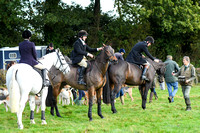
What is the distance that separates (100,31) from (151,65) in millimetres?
17219

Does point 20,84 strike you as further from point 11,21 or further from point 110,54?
point 11,21

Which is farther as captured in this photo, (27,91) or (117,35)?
(117,35)

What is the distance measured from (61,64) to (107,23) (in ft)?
68.5

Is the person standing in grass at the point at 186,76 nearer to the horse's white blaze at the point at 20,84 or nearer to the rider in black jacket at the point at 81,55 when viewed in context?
the rider in black jacket at the point at 81,55

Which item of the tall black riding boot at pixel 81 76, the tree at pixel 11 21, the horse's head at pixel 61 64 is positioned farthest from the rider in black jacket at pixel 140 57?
the tree at pixel 11 21

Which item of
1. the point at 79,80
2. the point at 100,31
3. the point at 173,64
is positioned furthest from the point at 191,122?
the point at 100,31

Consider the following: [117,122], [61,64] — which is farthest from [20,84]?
[117,122]

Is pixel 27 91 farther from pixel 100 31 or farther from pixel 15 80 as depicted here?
pixel 100 31

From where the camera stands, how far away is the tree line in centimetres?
2662

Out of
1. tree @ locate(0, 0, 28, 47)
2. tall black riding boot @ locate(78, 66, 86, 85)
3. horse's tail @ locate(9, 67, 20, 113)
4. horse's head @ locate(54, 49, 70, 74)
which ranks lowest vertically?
horse's tail @ locate(9, 67, 20, 113)

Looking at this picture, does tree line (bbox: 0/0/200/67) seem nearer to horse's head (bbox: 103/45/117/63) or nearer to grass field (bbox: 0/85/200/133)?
grass field (bbox: 0/85/200/133)

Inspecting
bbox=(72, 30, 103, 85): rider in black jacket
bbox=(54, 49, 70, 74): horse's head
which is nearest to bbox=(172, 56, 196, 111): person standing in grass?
bbox=(72, 30, 103, 85): rider in black jacket

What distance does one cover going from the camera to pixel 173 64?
1602 cm

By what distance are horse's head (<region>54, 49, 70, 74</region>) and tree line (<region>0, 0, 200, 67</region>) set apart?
52.3 ft
